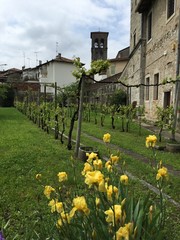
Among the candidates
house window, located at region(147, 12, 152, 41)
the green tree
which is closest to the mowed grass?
house window, located at region(147, 12, 152, 41)

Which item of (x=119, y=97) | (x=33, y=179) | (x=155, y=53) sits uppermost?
(x=155, y=53)

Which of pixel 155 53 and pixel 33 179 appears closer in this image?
pixel 33 179

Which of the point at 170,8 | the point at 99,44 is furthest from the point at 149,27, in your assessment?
the point at 99,44

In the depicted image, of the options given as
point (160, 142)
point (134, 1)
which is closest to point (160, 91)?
point (160, 142)

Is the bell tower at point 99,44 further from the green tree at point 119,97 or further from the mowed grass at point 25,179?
the mowed grass at point 25,179

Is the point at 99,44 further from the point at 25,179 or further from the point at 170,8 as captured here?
the point at 25,179

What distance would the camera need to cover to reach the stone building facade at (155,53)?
1139 cm

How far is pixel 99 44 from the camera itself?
59250 mm

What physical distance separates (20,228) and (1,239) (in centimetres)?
182

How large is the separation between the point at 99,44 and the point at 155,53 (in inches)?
1833

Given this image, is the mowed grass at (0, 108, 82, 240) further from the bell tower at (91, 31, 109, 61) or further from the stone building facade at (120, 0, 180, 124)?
the bell tower at (91, 31, 109, 61)

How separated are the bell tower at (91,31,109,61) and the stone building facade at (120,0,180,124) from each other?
126 ft

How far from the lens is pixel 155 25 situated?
48.6 ft

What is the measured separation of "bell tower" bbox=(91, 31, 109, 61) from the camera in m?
58.8
